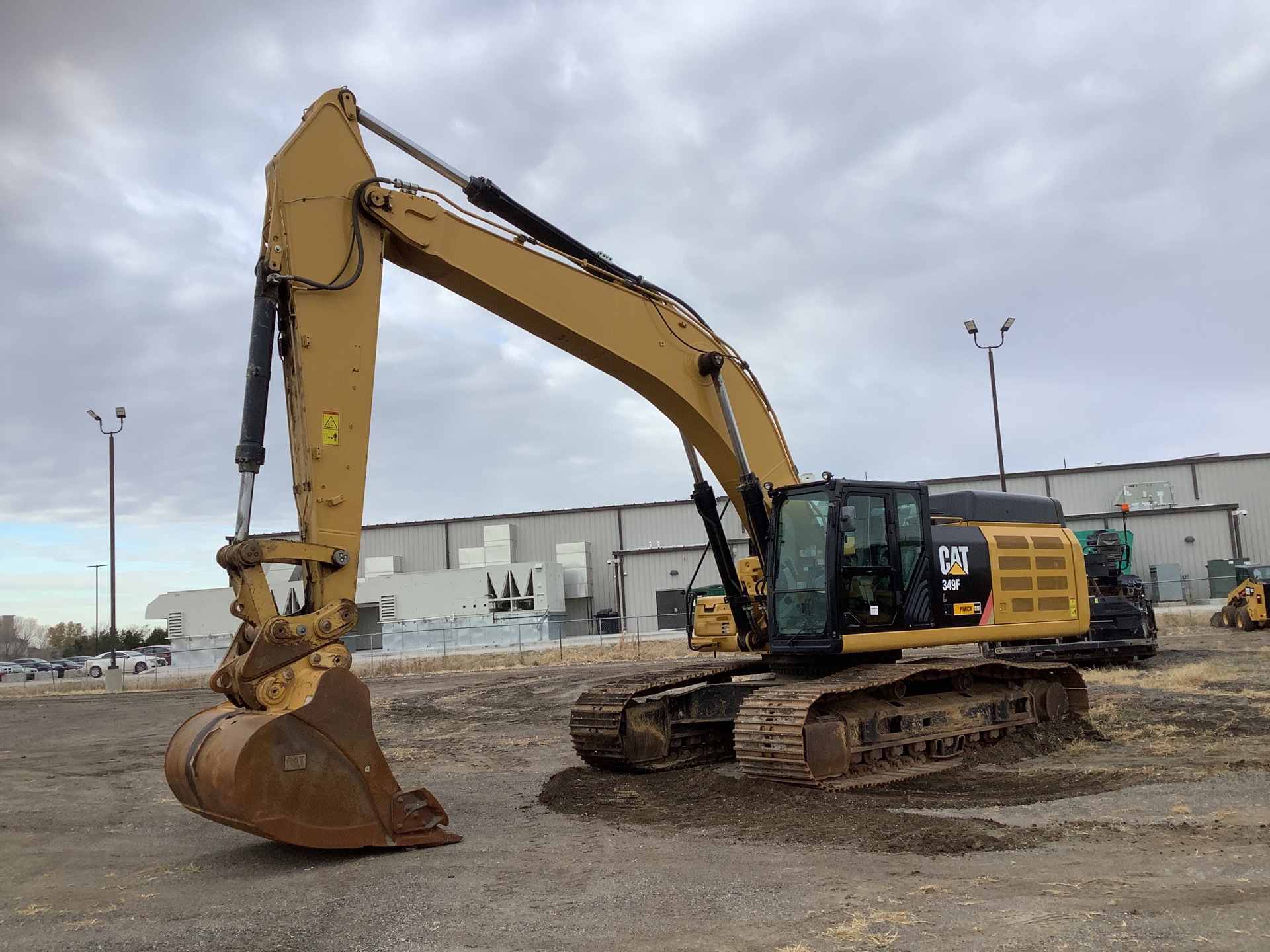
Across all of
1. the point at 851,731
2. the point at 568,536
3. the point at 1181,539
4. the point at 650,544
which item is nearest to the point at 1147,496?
the point at 1181,539

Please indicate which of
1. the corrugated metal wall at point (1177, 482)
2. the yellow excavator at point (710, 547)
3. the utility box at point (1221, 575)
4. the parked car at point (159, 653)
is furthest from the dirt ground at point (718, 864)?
the corrugated metal wall at point (1177, 482)

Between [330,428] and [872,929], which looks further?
[330,428]

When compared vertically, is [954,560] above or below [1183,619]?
above

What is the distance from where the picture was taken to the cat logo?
10.7 meters

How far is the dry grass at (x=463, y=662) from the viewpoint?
33.3 m

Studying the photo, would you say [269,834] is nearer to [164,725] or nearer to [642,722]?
[642,722]

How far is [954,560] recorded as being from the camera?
10.8 metres

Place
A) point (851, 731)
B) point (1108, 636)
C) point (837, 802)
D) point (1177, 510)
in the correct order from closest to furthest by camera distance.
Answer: point (837, 802) → point (851, 731) → point (1108, 636) → point (1177, 510)

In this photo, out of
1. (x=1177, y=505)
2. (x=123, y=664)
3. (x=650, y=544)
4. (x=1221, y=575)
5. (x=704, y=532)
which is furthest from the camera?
(x=650, y=544)

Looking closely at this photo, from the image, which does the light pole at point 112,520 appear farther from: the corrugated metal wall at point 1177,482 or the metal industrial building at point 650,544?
the corrugated metal wall at point 1177,482

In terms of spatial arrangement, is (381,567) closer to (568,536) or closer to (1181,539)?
(568,536)

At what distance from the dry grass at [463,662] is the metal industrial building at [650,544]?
2.50m

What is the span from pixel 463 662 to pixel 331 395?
28428mm

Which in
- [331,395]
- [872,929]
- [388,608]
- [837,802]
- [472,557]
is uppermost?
[472,557]
